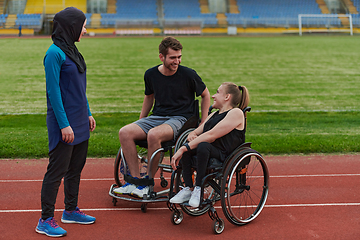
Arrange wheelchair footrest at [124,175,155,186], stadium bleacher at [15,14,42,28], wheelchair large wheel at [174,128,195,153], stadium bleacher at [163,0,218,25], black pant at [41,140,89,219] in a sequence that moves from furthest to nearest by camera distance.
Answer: stadium bleacher at [163,0,218,25] < stadium bleacher at [15,14,42,28] < wheelchair large wheel at [174,128,195,153] < wheelchair footrest at [124,175,155,186] < black pant at [41,140,89,219]

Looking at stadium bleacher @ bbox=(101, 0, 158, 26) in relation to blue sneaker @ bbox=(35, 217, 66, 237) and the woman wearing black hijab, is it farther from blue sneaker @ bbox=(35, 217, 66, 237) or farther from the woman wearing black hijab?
blue sneaker @ bbox=(35, 217, 66, 237)

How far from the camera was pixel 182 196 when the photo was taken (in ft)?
12.2

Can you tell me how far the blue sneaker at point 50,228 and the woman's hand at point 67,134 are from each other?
74 cm

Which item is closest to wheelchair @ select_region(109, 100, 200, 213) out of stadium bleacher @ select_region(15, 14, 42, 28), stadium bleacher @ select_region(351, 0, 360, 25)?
stadium bleacher @ select_region(15, 14, 42, 28)

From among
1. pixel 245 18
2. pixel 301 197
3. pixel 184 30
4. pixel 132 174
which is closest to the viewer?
pixel 132 174

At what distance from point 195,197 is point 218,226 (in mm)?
331

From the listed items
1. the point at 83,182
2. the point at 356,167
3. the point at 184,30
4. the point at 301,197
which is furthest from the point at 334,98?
the point at 184,30

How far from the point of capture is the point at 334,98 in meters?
12.5

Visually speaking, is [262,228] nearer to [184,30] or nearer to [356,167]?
[356,167]

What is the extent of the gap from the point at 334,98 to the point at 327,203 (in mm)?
8871

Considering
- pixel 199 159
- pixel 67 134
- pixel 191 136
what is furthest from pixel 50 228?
pixel 191 136

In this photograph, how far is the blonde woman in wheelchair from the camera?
366 centimetres

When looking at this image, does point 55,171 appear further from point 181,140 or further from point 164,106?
point 164,106

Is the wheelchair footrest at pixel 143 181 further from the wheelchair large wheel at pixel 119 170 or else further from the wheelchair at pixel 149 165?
the wheelchair large wheel at pixel 119 170
